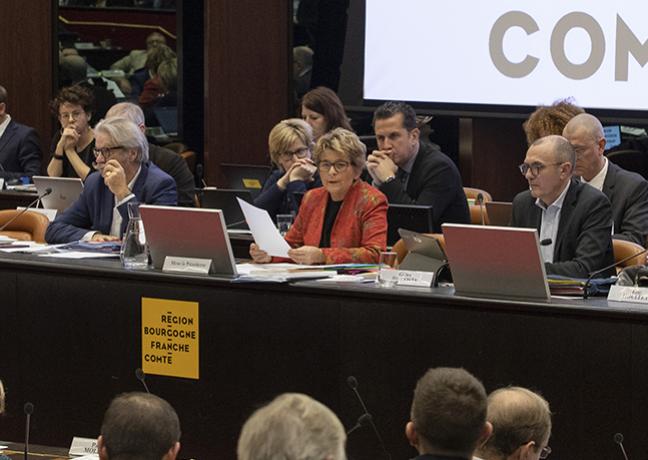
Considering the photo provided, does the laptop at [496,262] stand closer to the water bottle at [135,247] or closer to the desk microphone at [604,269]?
the desk microphone at [604,269]

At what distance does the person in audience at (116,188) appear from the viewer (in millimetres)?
5766

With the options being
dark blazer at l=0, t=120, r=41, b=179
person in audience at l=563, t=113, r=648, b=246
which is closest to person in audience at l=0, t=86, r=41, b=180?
dark blazer at l=0, t=120, r=41, b=179

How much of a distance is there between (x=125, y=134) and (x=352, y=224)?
3.65 ft

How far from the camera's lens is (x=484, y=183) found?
348 inches

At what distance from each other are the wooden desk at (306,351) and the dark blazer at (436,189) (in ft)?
4.89

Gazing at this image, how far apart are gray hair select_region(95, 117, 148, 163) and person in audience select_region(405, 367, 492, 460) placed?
3.38 m

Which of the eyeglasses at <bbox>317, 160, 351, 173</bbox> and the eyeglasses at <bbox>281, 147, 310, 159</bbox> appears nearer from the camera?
the eyeglasses at <bbox>317, 160, 351, 173</bbox>

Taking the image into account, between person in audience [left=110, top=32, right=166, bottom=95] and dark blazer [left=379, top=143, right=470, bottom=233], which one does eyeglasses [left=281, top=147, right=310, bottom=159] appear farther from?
person in audience [left=110, top=32, right=166, bottom=95]

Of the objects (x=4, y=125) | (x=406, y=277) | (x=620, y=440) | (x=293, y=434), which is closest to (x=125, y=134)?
(x=406, y=277)

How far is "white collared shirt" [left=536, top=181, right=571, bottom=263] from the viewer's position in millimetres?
4934

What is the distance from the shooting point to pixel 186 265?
488 cm

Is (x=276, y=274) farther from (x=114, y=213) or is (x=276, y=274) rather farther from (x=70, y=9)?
(x=70, y=9)

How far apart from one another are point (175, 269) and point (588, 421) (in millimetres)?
1570

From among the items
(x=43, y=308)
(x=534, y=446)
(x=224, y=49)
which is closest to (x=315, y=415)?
(x=534, y=446)
